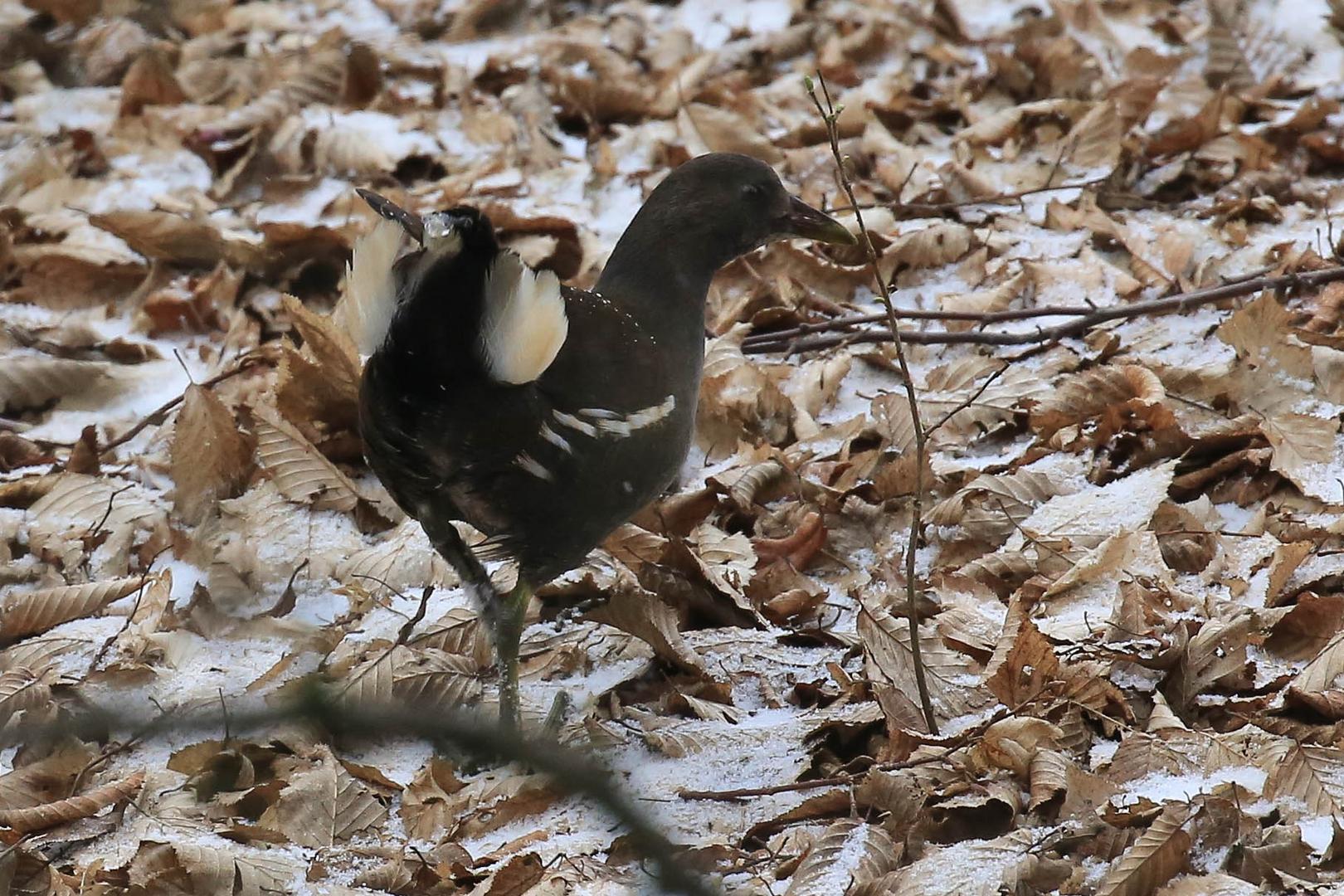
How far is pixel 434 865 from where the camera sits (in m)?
2.58

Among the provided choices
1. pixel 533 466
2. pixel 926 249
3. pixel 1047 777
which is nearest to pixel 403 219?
pixel 533 466

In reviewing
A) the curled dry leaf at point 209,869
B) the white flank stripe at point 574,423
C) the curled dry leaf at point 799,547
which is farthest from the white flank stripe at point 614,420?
the curled dry leaf at point 209,869

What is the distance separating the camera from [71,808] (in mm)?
2744

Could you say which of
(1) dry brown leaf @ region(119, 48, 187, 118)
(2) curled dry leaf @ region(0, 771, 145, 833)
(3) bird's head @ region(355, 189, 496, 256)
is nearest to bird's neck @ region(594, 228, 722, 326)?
(3) bird's head @ region(355, 189, 496, 256)

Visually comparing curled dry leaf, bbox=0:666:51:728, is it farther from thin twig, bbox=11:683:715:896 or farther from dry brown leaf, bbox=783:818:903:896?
thin twig, bbox=11:683:715:896

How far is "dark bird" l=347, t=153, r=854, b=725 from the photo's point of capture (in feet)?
8.79

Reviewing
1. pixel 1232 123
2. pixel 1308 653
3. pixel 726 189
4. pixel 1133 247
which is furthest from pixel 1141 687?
pixel 1232 123

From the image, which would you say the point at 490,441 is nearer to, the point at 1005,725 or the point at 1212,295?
the point at 1005,725

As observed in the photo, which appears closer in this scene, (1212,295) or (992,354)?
(1212,295)

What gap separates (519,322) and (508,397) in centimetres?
17

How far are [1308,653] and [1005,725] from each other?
672mm

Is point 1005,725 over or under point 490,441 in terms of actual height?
under

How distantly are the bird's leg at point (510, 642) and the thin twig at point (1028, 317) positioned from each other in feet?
4.25

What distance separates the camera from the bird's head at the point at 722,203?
3.64m
